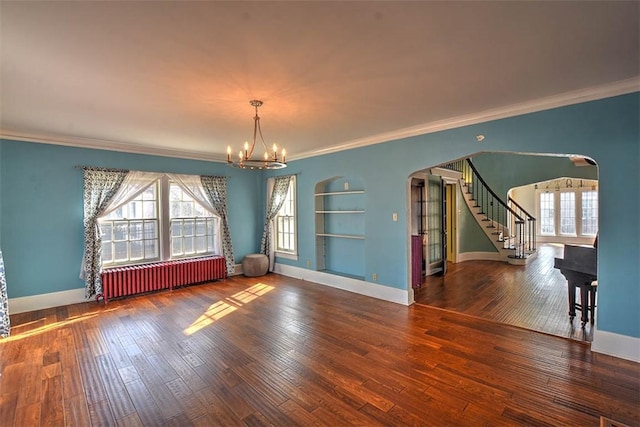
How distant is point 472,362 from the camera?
9.73ft

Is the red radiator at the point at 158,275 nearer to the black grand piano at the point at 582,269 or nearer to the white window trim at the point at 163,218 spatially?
the white window trim at the point at 163,218

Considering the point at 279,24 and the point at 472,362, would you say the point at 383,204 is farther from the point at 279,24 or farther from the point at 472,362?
the point at 279,24

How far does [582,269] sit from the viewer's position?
352 cm

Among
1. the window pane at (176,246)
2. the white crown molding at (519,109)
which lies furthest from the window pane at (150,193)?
the white crown molding at (519,109)

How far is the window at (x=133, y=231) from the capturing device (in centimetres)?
544

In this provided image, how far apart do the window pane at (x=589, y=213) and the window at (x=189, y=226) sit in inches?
503

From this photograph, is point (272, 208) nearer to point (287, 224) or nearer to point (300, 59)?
point (287, 224)

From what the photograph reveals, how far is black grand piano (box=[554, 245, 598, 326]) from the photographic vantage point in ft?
11.3

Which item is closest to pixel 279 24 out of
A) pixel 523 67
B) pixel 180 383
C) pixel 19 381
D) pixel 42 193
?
pixel 523 67

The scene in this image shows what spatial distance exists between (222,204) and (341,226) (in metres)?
2.73

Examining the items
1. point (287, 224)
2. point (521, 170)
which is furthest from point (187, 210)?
point (521, 170)

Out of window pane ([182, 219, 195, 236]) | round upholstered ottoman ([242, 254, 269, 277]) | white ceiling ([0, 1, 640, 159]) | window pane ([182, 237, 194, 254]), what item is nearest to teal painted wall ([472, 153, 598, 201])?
white ceiling ([0, 1, 640, 159])

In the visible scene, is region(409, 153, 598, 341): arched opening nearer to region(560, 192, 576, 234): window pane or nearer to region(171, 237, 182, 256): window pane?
region(560, 192, 576, 234): window pane

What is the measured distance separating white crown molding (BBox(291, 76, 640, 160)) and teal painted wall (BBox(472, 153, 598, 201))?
580 centimetres
